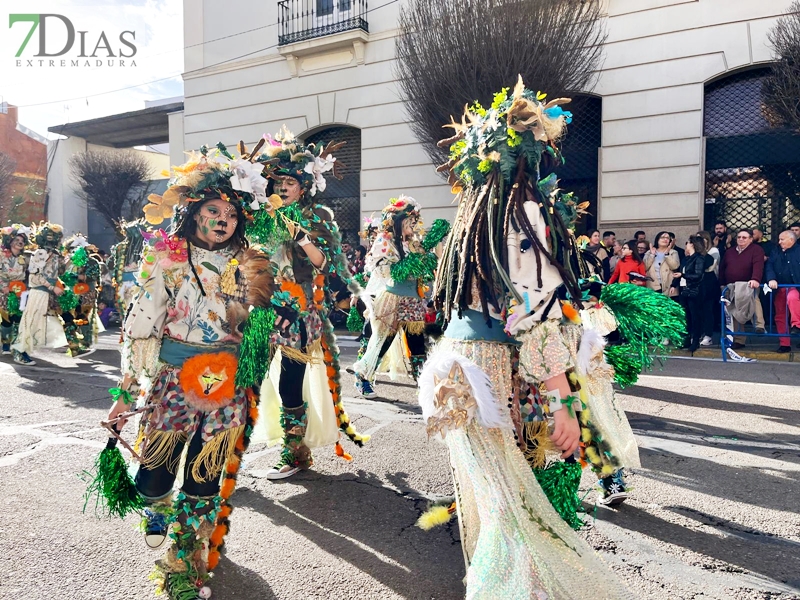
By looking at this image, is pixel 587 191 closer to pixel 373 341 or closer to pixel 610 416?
pixel 373 341

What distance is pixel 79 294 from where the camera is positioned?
10.2 m

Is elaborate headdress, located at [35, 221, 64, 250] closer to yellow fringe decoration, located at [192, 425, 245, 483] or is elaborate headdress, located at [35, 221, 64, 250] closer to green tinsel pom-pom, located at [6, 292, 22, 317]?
green tinsel pom-pom, located at [6, 292, 22, 317]

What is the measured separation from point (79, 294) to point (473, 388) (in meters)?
9.71

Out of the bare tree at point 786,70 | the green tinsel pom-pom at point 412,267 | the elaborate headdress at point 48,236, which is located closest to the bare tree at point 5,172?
the elaborate headdress at point 48,236

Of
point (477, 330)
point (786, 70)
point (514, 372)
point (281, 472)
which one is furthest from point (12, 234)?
point (786, 70)

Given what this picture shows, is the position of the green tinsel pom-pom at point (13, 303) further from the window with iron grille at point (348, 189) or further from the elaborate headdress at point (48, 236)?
the window with iron grille at point (348, 189)

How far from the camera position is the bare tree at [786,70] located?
34.7 ft

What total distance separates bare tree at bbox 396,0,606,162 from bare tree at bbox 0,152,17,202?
1953 centimetres

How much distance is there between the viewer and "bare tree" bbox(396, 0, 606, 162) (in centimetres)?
1141

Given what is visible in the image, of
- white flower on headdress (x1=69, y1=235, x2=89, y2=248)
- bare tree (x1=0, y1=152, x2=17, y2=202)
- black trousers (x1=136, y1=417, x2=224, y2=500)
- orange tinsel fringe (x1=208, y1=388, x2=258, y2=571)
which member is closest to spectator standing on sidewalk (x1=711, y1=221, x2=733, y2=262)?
orange tinsel fringe (x1=208, y1=388, x2=258, y2=571)

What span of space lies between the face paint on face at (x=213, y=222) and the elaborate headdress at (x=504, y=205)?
3.92 ft

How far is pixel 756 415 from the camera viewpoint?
19.2ft

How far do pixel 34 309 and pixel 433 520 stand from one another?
29.1ft

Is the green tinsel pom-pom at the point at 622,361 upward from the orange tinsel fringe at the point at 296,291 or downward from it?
downward
